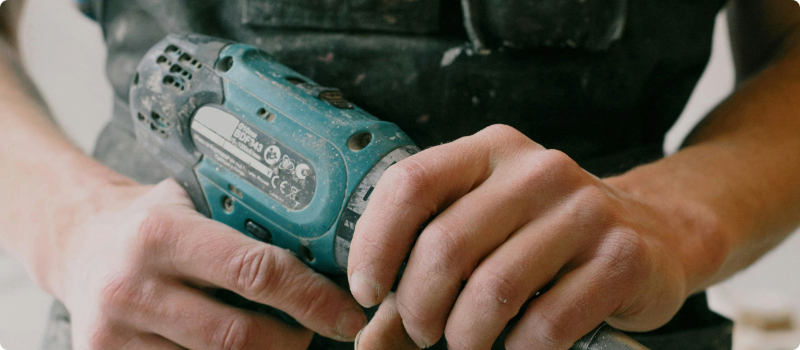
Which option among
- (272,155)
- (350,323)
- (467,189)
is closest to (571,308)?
(467,189)

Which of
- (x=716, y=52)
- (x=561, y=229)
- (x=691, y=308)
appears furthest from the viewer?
(x=716, y=52)

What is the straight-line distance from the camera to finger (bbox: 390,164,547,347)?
0.45 m

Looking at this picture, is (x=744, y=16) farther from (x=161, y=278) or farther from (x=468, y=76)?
(x=161, y=278)

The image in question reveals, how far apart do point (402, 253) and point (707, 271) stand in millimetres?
433

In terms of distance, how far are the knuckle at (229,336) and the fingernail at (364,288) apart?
165mm

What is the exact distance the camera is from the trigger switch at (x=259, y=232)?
0.62 metres

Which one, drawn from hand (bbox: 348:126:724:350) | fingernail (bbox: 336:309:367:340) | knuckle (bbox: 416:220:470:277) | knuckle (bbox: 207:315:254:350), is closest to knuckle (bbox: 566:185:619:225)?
hand (bbox: 348:126:724:350)

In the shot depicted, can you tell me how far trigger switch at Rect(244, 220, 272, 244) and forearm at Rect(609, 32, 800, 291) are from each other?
42cm

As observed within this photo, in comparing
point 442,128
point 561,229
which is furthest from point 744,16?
point 561,229

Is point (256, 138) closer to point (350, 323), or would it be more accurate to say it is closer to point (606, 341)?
point (350, 323)

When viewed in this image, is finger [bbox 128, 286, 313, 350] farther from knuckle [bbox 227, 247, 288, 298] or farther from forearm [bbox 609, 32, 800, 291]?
forearm [bbox 609, 32, 800, 291]

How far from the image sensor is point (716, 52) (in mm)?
1895

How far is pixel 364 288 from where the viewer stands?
48cm

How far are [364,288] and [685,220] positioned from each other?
1.37 feet
